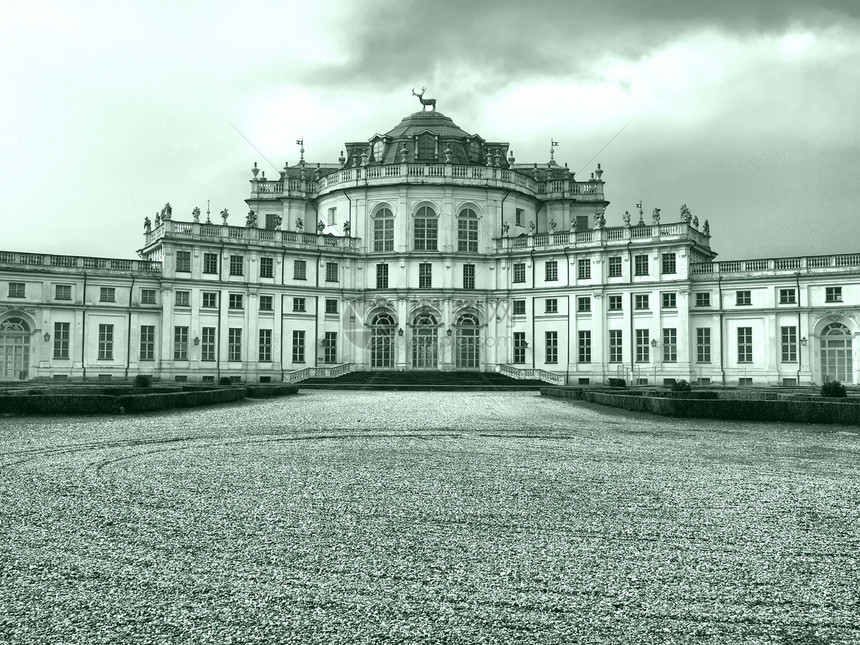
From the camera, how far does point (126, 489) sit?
11.6 m

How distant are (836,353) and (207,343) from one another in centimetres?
4304

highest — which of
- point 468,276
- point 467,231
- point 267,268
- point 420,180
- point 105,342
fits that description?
point 420,180

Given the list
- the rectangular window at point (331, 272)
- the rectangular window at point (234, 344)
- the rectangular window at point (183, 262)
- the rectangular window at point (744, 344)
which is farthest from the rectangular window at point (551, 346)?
the rectangular window at point (183, 262)

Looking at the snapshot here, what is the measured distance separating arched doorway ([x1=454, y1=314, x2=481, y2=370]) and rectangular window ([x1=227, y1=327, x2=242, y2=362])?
16.3m

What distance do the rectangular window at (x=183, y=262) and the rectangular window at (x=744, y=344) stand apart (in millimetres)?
Answer: 39118

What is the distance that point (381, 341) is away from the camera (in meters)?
62.3

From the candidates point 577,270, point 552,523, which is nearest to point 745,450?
point 552,523

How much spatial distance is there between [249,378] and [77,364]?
11.4 m

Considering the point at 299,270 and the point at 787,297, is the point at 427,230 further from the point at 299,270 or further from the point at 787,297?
the point at 787,297

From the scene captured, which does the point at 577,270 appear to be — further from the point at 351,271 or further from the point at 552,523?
the point at 552,523

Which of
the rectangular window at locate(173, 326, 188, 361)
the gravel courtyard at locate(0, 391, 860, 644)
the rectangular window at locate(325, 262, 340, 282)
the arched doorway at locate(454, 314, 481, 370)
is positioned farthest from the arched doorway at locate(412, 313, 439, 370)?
the gravel courtyard at locate(0, 391, 860, 644)

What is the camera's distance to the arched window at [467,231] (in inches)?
2507

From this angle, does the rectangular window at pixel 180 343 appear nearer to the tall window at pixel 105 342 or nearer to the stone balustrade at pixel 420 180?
the tall window at pixel 105 342

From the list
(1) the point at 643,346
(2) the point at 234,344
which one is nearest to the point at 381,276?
(2) the point at 234,344
